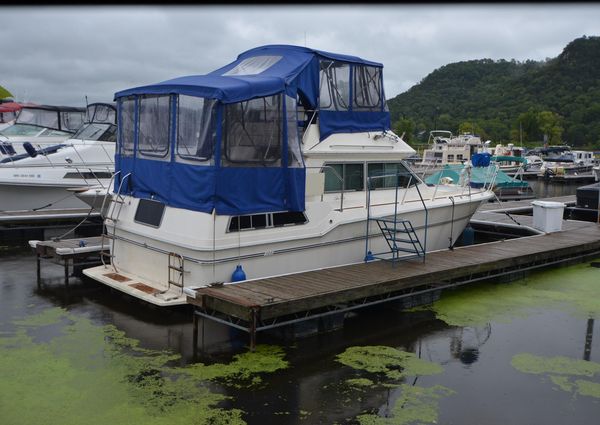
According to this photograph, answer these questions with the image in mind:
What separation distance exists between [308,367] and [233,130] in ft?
11.5

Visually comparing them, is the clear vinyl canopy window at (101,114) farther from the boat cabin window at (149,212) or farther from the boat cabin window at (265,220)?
the boat cabin window at (265,220)

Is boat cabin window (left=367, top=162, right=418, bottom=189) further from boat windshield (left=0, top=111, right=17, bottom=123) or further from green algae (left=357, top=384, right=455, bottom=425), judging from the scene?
boat windshield (left=0, top=111, right=17, bottom=123)

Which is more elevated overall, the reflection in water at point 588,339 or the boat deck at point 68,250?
the boat deck at point 68,250

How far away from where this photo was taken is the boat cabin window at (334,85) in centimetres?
1038

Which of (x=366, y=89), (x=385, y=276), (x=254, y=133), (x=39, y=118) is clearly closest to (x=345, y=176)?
(x=366, y=89)

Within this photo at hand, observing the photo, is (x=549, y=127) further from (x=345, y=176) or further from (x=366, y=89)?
(x=345, y=176)

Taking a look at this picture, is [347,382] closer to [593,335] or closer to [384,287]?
[384,287]

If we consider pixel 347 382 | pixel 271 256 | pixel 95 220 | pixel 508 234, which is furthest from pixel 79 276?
pixel 508 234

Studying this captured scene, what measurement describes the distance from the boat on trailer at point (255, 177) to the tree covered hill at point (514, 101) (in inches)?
2203

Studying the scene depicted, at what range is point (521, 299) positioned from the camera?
1060 centimetres

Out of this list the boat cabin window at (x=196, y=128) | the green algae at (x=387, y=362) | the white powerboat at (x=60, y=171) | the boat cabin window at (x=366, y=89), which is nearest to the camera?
the green algae at (x=387, y=362)

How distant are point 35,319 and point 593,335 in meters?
8.34

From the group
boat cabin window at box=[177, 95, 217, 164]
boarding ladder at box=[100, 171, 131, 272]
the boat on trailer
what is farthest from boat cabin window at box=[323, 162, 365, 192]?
boarding ladder at box=[100, 171, 131, 272]

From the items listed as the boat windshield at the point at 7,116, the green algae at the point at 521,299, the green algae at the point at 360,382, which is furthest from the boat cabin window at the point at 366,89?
the boat windshield at the point at 7,116
